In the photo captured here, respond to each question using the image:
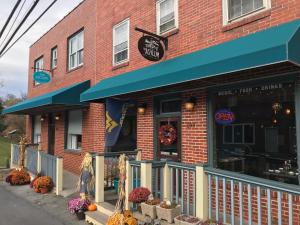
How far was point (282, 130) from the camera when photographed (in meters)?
5.76

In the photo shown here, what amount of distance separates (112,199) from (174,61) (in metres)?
3.83

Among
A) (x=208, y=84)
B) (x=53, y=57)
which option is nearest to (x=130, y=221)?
(x=208, y=84)

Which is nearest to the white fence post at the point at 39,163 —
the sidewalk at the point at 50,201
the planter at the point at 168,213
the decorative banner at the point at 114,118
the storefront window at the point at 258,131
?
the sidewalk at the point at 50,201

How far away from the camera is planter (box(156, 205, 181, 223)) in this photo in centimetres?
533

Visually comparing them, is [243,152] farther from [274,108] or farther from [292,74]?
[292,74]

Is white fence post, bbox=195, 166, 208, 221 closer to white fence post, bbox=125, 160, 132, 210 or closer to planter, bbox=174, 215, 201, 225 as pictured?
planter, bbox=174, 215, 201, 225

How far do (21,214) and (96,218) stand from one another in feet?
7.77

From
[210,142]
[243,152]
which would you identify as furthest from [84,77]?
[243,152]

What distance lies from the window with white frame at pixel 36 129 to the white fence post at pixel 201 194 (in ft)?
48.7

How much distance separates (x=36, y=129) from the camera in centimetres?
1898

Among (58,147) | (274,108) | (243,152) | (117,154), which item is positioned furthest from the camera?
(58,147)

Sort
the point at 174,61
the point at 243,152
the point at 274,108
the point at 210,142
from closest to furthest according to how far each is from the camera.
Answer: the point at 274,108 < the point at 243,152 < the point at 210,142 < the point at 174,61

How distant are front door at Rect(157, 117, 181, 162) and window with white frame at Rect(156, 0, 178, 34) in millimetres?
2579

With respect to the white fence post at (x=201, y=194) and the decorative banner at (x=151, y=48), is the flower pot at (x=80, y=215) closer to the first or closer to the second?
the white fence post at (x=201, y=194)
